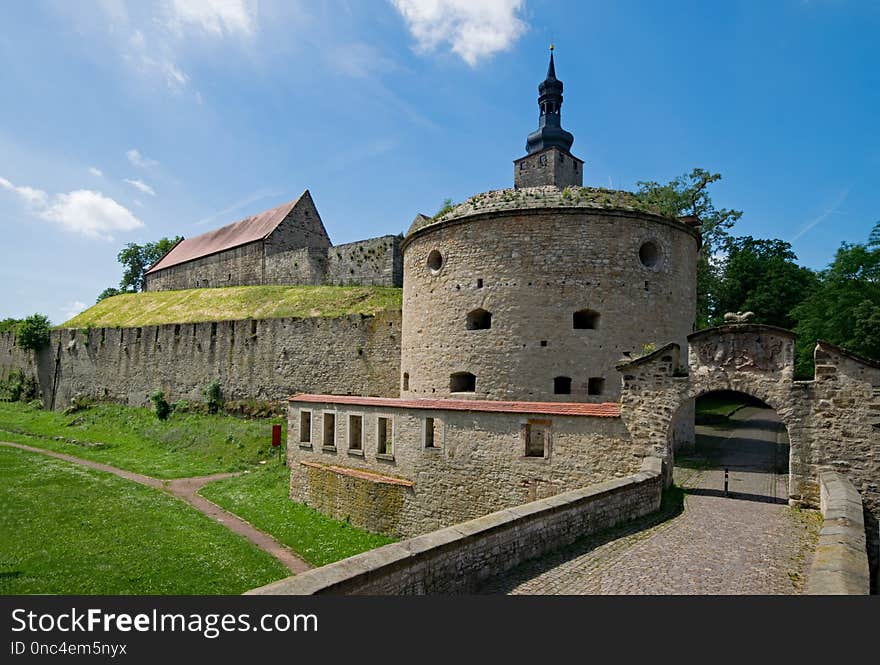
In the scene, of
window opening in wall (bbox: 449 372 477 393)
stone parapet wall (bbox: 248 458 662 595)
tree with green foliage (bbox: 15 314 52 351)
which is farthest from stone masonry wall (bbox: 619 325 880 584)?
tree with green foliage (bbox: 15 314 52 351)

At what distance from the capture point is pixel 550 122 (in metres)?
39.4

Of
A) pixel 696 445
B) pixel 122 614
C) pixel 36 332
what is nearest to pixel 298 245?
pixel 36 332

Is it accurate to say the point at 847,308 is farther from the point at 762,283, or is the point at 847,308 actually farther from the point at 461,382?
the point at 461,382

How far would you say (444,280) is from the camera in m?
18.3

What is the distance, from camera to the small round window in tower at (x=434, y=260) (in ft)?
62.0

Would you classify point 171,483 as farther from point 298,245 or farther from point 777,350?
point 298,245

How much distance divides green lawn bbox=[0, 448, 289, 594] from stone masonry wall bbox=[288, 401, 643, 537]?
3047 millimetres

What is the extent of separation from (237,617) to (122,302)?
48.5m

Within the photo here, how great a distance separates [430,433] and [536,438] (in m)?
2.70

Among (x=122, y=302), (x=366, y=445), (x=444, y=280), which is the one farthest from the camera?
(x=122, y=302)

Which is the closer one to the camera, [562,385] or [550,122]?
[562,385]

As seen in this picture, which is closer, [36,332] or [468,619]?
[468,619]

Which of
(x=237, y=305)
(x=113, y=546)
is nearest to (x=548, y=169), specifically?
(x=237, y=305)

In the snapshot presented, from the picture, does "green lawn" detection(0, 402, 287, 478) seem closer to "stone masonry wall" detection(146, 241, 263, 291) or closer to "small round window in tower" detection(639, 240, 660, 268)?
"stone masonry wall" detection(146, 241, 263, 291)
